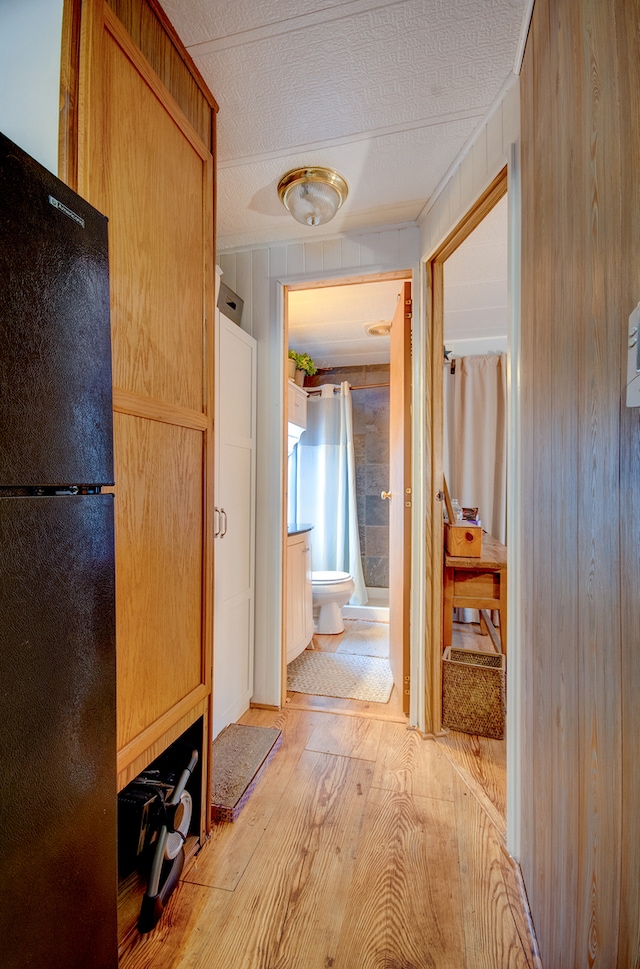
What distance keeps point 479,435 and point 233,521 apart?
7.89ft

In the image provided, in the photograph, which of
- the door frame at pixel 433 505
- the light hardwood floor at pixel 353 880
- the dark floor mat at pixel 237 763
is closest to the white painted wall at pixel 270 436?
the dark floor mat at pixel 237 763

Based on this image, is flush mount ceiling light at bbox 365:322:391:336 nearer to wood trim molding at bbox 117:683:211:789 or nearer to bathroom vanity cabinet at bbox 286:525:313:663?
bathroom vanity cabinet at bbox 286:525:313:663

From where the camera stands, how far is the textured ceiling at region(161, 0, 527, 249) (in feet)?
3.69

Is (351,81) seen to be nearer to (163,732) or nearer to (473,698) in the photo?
(163,732)

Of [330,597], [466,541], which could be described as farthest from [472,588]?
[330,597]

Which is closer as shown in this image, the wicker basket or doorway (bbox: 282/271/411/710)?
the wicker basket

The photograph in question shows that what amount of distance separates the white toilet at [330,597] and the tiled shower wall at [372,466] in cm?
→ 74

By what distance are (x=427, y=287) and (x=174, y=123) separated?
3.99ft

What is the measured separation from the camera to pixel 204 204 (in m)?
1.35

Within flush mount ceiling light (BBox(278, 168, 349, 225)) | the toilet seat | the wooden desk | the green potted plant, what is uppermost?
flush mount ceiling light (BBox(278, 168, 349, 225))

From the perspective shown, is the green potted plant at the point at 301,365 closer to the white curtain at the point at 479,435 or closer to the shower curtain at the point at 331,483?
the shower curtain at the point at 331,483

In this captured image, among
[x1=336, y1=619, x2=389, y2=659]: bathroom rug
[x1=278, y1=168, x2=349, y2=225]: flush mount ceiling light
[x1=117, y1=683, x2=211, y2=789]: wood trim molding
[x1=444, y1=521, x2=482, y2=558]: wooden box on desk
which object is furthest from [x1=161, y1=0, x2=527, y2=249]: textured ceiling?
[x1=336, y1=619, x2=389, y2=659]: bathroom rug

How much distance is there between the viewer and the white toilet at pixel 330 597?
10.3 feet

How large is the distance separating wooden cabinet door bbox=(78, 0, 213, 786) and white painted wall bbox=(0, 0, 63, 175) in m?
0.05
